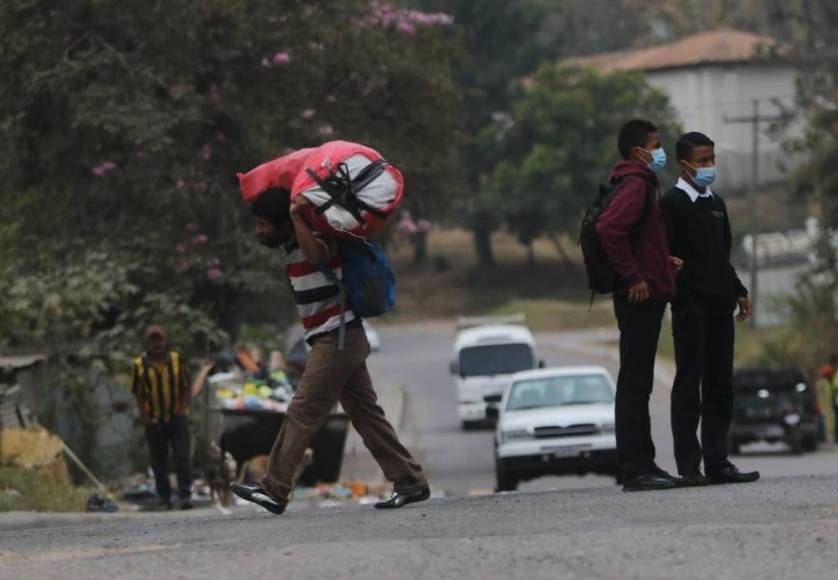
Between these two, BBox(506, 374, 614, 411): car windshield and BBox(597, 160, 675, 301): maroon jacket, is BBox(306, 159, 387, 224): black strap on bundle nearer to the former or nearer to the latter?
BBox(597, 160, 675, 301): maroon jacket

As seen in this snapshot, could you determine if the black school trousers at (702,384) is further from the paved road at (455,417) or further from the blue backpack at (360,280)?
the paved road at (455,417)

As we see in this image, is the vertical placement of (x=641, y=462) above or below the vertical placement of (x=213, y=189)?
below

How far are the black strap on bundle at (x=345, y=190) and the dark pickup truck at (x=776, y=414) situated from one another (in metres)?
23.2

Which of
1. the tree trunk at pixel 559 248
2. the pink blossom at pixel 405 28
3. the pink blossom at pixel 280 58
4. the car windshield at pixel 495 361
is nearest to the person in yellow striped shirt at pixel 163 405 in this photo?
the pink blossom at pixel 280 58

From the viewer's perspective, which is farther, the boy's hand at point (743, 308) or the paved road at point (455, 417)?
the paved road at point (455, 417)

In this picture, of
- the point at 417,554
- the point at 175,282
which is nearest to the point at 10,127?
the point at 175,282

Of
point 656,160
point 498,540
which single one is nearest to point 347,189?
point 656,160

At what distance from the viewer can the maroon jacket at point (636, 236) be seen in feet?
35.7

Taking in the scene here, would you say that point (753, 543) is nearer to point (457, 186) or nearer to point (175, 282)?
point (175, 282)

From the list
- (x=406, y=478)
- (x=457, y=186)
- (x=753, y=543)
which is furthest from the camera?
(x=457, y=186)

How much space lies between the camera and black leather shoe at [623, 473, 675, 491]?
11.3 metres

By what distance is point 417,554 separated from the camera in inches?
331

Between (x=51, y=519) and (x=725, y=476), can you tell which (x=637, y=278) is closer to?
(x=725, y=476)

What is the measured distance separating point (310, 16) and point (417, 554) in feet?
74.2
